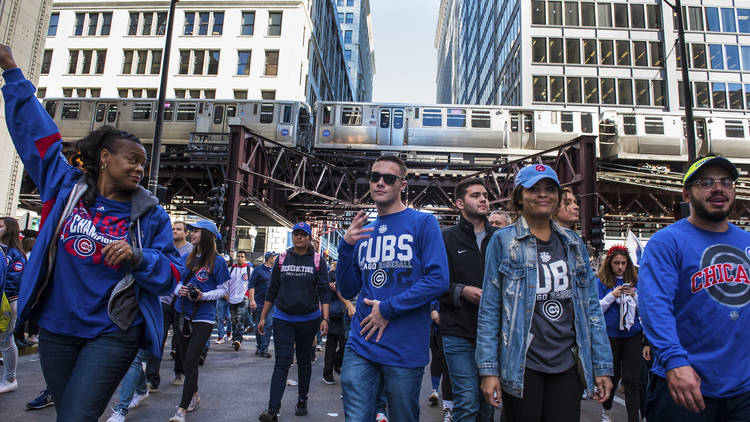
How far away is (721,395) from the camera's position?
2357mm

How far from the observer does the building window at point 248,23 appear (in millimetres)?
41406

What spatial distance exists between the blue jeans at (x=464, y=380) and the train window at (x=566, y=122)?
78.3ft

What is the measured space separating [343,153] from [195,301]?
20115 mm

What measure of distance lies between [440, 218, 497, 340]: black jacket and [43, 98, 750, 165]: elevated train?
1988 cm

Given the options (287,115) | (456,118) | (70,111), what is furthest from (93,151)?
(70,111)

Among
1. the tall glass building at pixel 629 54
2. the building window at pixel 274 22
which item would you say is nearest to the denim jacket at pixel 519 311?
the tall glass building at pixel 629 54

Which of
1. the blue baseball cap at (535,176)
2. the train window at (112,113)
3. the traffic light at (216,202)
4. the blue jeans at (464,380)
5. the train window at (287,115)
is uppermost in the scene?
the train window at (112,113)

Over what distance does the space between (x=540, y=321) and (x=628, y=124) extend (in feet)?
88.1

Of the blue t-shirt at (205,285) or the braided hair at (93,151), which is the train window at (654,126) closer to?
the blue t-shirt at (205,285)

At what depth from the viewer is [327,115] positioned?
80.5 ft

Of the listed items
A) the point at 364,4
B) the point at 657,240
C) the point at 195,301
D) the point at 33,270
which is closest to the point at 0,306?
the point at 195,301

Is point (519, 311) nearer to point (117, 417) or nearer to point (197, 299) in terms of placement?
point (197, 299)

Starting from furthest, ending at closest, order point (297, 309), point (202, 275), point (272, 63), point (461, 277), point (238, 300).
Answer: point (272, 63) → point (238, 300) → point (202, 275) → point (297, 309) → point (461, 277)

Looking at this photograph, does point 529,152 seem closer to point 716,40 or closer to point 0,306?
point 0,306
